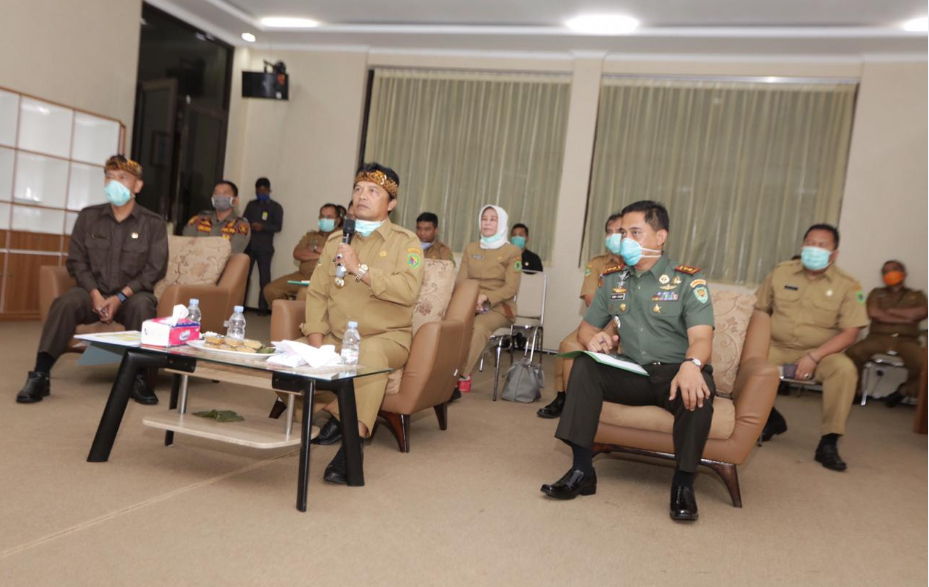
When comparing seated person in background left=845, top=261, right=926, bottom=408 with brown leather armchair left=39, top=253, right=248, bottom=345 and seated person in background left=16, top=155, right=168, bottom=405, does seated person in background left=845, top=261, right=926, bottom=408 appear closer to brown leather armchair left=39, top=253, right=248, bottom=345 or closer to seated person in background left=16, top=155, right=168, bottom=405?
brown leather armchair left=39, top=253, right=248, bottom=345

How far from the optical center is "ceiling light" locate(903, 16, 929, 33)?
656 centimetres

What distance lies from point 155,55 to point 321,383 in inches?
261

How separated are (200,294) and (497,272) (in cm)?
223

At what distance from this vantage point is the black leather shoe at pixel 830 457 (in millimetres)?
4062

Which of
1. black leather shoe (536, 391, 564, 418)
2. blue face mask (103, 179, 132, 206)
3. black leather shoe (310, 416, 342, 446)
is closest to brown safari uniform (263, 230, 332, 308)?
blue face mask (103, 179, 132, 206)

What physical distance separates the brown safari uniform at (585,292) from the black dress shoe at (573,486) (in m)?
1.66

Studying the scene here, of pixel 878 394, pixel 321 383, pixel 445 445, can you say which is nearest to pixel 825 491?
pixel 445 445

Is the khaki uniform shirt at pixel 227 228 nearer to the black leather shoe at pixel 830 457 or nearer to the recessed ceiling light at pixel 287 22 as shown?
the recessed ceiling light at pixel 287 22

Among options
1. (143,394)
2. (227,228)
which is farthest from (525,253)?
(143,394)

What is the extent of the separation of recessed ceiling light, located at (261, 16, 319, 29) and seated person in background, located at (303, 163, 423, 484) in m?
5.47

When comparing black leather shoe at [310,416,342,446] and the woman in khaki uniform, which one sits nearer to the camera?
black leather shoe at [310,416,342,446]

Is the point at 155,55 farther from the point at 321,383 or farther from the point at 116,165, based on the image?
the point at 321,383

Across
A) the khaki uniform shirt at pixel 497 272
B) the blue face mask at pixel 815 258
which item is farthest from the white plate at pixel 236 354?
the blue face mask at pixel 815 258

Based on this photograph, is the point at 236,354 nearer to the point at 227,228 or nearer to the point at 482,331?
the point at 482,331
